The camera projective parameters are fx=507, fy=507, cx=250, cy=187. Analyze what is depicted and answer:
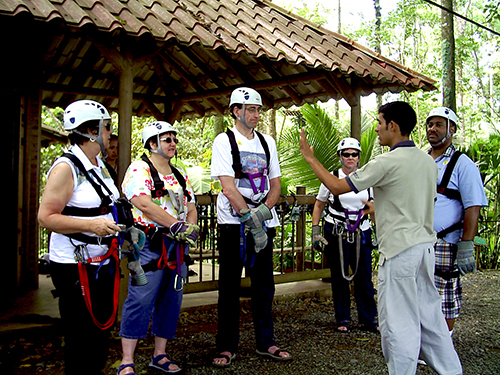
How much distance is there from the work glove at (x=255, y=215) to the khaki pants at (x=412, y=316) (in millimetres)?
1215

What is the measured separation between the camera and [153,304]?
414 cm

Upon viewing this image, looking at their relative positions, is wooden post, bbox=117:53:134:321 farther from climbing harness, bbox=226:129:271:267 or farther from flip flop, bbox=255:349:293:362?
flip flop, bbox=255:349:293:362

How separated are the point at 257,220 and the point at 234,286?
2.27ft

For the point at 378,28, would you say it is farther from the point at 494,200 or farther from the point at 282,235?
the point at 282,235

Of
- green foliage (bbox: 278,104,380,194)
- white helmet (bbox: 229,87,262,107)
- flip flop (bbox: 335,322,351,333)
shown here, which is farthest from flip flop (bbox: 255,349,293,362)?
green foliage (bbox: 278,104,380,194)

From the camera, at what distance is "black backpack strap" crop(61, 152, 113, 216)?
3.11 metres

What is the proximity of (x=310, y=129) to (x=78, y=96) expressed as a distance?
4453 mm

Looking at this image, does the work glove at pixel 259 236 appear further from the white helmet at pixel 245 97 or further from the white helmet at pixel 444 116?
the white helmet at pixel 444 116

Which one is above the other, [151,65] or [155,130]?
[151,65]

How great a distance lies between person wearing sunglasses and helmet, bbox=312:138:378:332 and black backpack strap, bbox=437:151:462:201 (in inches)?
55.4

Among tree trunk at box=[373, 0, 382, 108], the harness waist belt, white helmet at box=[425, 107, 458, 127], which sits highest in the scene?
tree trunk at box=[373, 0, 382, 108]

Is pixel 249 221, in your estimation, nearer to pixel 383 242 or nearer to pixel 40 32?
pixel 383 242

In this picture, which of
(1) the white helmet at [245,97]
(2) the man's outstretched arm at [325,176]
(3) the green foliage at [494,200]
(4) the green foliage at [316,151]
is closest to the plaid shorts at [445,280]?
(2) the man's outstretched arm at [325,176]

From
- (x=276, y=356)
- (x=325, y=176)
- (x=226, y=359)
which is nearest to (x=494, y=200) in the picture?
(x=276, y=356)
